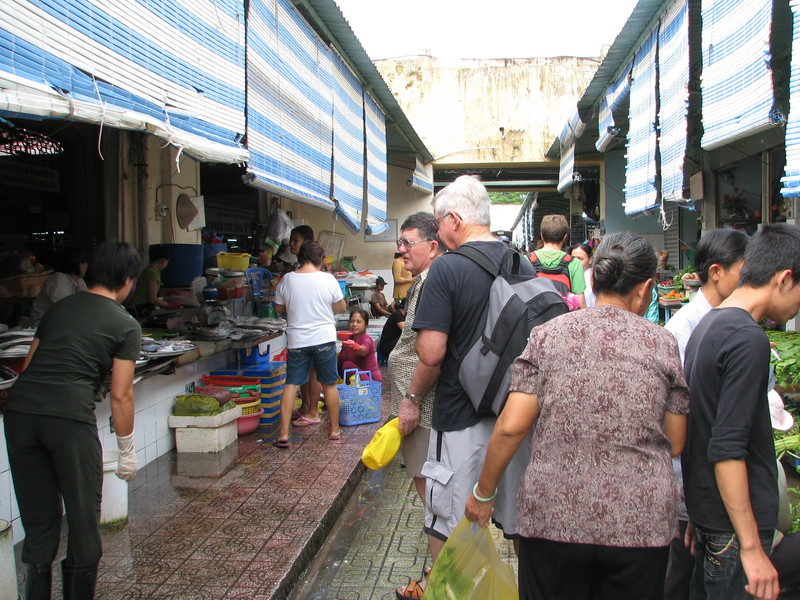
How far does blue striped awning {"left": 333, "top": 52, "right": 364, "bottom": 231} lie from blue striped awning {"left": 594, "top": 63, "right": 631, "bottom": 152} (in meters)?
3.22

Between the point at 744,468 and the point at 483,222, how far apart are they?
161 cm

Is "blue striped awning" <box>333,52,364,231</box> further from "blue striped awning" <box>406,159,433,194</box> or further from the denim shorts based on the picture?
"blue striped awning" <box>406,159,433,194</box>

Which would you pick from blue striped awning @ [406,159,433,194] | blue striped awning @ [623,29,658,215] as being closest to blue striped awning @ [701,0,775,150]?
blue striped awning @ [623,29,658,215]

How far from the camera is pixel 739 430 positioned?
218cm

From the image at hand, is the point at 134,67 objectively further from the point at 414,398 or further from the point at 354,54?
the point at 354,54

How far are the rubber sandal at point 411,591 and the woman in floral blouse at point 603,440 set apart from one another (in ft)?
5.26

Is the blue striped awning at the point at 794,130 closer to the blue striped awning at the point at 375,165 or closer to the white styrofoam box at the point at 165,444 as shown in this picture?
the white styrofoam box at the point at 165,444

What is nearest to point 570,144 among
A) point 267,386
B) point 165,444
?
point 267,386

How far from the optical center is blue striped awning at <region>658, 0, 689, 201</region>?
550cm

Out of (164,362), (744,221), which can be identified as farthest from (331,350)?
(744,221)

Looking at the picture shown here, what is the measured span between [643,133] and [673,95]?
3.76 feet

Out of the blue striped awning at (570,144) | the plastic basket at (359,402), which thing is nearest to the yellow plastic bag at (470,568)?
the plastic basket at (359,402)

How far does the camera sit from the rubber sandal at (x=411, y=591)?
3.71 m

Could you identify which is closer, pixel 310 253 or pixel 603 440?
pixel 603 440
